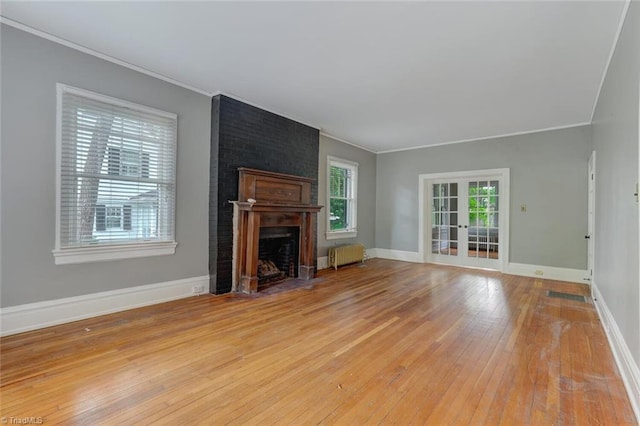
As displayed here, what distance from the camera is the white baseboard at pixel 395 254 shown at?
716cm

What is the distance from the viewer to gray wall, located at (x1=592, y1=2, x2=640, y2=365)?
2004 mm

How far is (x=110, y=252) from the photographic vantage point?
10.8 ft

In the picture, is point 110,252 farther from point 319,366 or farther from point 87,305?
point 319,366

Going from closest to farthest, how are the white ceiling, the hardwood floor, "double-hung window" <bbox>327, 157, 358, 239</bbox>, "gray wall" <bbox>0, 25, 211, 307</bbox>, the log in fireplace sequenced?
1. the hardwood floor
2. the white ceiling
3. "gray wall" <bbox>0, 25, 211, 307</bbox>
4. the log in fireplace
5. "double-hung window" <bbox>327, 157, 358, 239</bbox>

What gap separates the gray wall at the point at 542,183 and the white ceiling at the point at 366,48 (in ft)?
3.15

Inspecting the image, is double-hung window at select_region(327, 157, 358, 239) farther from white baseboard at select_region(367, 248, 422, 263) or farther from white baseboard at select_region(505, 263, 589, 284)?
white baseboard at select_region(505, 263, 589, 284)

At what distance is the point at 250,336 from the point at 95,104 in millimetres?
2926

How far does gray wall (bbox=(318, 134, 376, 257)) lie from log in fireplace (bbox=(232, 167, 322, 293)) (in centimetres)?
82

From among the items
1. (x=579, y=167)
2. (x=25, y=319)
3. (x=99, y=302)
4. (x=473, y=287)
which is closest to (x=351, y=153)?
(x=473, y=287)

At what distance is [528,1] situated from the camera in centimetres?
229

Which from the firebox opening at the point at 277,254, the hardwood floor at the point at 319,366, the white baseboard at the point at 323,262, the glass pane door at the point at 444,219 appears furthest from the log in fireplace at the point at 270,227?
the glass pane door at the point at 444,219

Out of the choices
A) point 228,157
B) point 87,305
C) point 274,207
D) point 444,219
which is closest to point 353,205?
point 444,219

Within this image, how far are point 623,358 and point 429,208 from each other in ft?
16.5

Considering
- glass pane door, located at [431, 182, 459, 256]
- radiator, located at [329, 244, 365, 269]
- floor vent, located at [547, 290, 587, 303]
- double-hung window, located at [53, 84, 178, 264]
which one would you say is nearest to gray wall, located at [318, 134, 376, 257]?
radiator, located at [329, 244, 365, 269]
